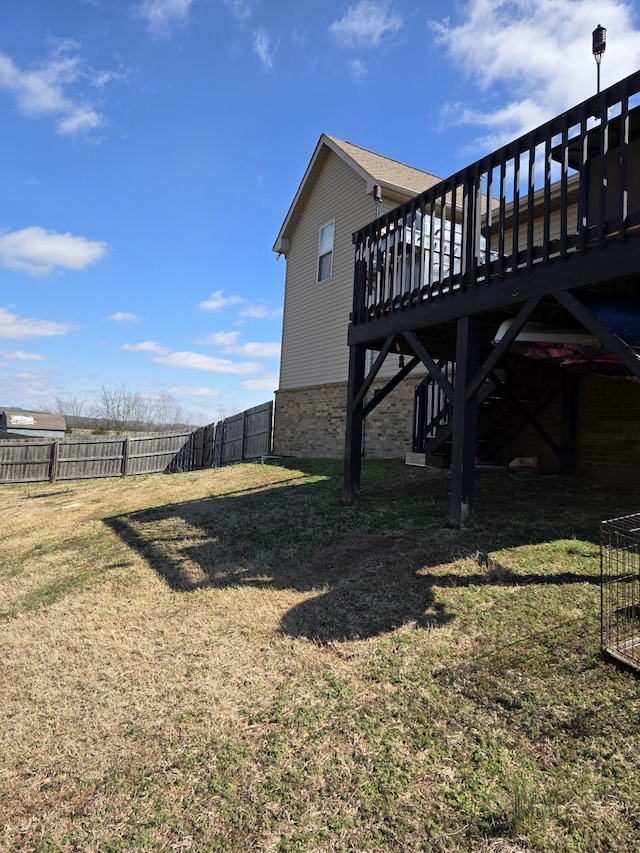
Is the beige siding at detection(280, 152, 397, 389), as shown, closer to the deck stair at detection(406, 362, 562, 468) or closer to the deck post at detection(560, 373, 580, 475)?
the deck stair at detection(406, 362, 562, 468)

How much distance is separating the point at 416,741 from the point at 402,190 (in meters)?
12.5

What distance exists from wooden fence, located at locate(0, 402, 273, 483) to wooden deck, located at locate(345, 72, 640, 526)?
9063mm

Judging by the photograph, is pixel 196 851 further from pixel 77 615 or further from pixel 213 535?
pixel 213 535

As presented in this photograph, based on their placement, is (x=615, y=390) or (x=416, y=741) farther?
(x=615, y=390)

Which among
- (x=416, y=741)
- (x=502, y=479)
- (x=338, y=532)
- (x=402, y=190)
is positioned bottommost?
(x=416, y=741)

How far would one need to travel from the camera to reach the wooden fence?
17.0m

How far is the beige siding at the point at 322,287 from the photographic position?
545 inches

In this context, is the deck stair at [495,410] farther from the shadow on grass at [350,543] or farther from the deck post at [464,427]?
the deck post at [464,427]

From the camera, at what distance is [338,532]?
20.5 feet

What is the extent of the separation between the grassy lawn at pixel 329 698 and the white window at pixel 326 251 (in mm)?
10317

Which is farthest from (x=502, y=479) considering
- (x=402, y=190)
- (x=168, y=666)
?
(x=402, y=190)

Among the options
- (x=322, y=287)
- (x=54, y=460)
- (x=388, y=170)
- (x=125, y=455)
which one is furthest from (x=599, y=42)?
(x=54, y=460)

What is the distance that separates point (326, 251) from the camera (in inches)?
588

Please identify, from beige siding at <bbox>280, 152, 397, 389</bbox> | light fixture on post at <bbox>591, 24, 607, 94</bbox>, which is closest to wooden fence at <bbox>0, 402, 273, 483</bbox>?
beige siding at <bbox>280, 152, 397, 389</bbox>
